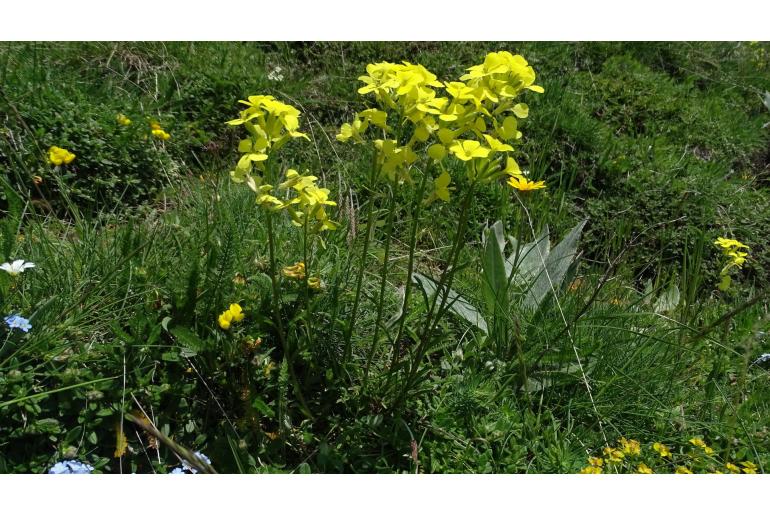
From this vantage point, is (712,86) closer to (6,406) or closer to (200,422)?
(200,422)

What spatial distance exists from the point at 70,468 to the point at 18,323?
374mm

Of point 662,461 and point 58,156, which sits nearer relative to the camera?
point 662,461

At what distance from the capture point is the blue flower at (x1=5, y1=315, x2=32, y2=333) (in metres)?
1.59

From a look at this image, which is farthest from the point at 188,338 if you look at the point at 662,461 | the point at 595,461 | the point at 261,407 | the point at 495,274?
the point at 662,461

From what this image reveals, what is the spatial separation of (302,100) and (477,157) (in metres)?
2.09

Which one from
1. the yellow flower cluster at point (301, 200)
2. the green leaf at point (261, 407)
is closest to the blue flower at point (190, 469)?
the green leaf at point (261, 407)

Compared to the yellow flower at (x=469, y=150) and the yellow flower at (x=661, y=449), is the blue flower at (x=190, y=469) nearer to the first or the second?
the yellow flower at (x=469, y=150)

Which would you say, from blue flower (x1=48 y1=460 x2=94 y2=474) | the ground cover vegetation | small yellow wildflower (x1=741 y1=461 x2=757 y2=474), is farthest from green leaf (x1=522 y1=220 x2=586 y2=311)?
blue flower (x1=48 y1=460 x2=94 y2=474)

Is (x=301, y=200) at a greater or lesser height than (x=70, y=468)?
greater

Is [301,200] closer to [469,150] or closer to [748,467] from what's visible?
[469,150]

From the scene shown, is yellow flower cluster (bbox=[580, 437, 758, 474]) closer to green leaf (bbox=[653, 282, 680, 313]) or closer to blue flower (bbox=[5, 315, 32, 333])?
green leaf (bbox=[653, 282, 680, 313])

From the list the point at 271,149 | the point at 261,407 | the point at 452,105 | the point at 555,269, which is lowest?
the point at 261,407

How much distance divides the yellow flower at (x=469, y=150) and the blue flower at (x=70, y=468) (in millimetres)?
1087

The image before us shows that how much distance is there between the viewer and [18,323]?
1592 mm
